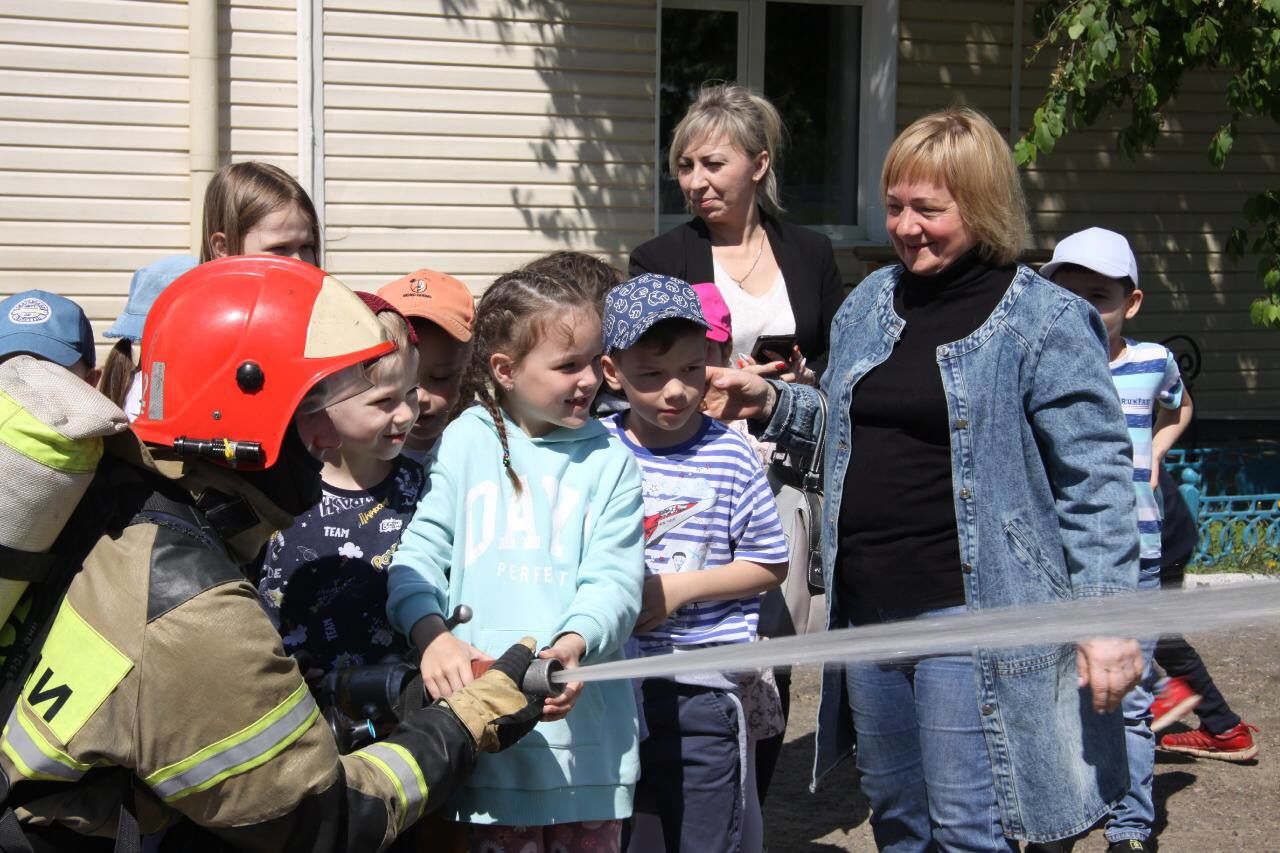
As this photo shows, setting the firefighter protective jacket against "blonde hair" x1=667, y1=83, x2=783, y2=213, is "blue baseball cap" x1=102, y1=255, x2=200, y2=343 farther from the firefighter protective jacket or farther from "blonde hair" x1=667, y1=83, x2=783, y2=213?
"blonde hair" x1=667, y1=83, x2=783, y2=213

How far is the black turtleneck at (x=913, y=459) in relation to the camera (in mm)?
3215

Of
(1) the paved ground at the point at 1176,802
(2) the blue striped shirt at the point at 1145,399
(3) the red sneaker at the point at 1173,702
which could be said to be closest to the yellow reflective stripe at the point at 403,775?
(1) the paved ground at the point at 1176,802

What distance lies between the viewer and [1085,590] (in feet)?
10.1

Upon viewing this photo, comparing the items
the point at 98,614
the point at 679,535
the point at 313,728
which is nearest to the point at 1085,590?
the point at 679,535

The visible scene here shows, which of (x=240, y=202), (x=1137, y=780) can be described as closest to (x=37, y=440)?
(x=240, y=202)

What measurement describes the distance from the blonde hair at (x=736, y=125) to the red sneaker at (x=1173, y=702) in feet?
9.42

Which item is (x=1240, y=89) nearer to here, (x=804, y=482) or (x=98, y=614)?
(x=804, y=482)

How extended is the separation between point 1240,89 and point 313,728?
705 centimetres

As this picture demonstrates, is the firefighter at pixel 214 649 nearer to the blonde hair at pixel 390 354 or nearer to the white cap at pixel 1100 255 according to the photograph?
the blonde hair at pixel 390 354

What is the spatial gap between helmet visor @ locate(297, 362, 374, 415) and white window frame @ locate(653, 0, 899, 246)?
7.26 m

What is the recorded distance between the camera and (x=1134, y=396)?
5160mm

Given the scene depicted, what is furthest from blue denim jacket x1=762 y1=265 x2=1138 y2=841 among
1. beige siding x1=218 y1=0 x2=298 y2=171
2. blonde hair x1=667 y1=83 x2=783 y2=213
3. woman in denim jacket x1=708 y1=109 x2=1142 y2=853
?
beige siding x1=218 y1=0 x2=298 y2=171

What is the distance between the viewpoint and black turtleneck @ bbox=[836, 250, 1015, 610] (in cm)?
321

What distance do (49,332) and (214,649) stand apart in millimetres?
2628
